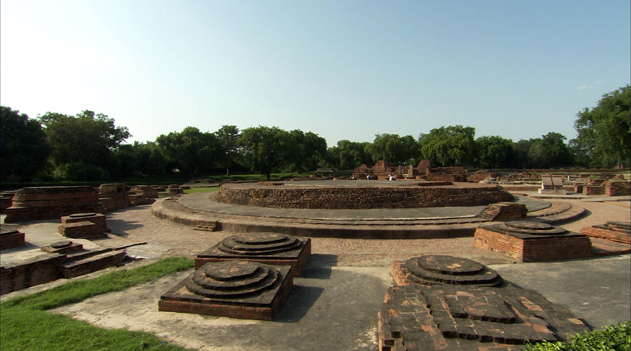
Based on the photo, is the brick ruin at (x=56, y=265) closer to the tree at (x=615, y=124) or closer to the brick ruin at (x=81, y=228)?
the brick ruin at (x=81, y=228)

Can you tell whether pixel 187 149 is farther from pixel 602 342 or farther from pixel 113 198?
pixel 602 342

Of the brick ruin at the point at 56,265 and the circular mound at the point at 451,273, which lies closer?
the circular mound at the point at 451,273

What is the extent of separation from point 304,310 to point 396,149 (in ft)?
171

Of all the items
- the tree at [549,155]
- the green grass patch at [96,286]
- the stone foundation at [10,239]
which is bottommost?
the green grass patch at [96,286]

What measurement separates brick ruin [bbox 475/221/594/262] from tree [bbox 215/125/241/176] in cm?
4058

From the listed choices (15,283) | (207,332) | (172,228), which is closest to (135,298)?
(207,332)

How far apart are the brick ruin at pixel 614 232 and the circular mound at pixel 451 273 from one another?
5091 millimetres

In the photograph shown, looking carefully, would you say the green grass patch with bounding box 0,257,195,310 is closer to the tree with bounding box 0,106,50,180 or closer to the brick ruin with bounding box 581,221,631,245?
the brick ruin with bounding box 581,221,631,245

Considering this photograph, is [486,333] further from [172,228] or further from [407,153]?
[407,153]

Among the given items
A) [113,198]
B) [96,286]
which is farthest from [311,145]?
[96,286]

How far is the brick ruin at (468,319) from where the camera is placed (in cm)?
266

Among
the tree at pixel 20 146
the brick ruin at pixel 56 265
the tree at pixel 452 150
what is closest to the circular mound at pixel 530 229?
the brick ruin at pixel 56 265

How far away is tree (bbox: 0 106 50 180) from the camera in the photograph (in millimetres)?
23688

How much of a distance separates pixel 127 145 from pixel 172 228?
38020 mm
